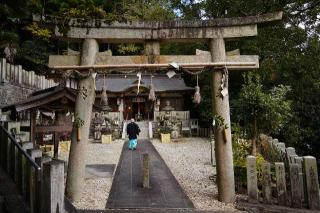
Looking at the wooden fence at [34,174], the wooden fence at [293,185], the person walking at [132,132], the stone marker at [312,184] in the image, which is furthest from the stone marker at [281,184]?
the person walking at [132,132]

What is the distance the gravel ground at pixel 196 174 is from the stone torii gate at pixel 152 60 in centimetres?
50

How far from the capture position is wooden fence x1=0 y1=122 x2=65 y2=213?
3.72 meters

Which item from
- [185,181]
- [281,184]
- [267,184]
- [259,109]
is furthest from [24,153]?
[259,109]

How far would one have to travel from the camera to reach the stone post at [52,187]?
3.69 meters

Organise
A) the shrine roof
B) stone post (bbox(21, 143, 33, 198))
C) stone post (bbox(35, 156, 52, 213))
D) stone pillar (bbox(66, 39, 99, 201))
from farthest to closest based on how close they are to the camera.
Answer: the shrine roof < stone pillar (bbox(66, 39, 99, 201)) < stone post (bbox(21, 143, 33, 198)) < stone post (bbox(35, 156, 52, 213))

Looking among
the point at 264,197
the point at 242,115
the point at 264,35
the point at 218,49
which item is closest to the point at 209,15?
the point at 264,35

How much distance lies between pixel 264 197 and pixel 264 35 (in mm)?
10691

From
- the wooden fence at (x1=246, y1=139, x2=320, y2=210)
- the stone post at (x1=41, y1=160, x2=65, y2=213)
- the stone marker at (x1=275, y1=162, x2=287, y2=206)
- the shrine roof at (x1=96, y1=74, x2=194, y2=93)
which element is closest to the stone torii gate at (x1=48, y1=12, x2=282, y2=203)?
the wooden fence at (x1=246, y1=139, x2=320, y2=210)

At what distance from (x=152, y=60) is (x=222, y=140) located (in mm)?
2609

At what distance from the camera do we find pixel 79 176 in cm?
751

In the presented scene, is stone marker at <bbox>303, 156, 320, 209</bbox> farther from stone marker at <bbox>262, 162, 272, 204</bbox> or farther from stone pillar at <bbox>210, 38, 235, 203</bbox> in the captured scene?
stone pillar at <bbox>210, 38, 235, 203</bbox>

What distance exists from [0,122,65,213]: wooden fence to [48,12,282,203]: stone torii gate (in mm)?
2674

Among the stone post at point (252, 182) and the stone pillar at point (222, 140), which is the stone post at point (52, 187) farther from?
the stone post at point (252, 182)

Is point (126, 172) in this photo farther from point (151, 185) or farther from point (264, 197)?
point (264, 197)
